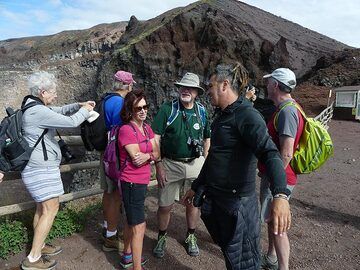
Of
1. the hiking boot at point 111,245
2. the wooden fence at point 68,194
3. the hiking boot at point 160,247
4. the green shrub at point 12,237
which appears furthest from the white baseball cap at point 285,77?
→ the green shrub at point 12,237

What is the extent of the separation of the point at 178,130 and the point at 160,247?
1.34 meters

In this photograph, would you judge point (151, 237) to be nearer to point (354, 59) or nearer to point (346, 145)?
point (346, 145)

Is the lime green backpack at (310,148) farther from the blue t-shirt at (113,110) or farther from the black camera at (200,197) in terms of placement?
the blue t-shirt at (113,110)

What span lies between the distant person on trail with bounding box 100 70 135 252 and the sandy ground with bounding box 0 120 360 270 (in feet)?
0.53

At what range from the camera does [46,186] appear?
3387 mm

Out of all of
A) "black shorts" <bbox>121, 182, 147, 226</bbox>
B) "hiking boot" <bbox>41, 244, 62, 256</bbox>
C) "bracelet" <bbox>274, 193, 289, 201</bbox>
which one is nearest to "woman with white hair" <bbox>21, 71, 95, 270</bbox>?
"hiking boot" <bbox>41, 244, 62, 256</bbox>

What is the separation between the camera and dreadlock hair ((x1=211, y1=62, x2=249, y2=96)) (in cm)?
258

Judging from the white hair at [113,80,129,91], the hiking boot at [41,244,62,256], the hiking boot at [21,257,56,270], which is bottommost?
the hiking boot at [41,244,62,256]

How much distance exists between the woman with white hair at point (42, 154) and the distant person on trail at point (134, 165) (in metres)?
0.54

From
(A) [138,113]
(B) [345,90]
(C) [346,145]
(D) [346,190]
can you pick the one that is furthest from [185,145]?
(B) [345,90]

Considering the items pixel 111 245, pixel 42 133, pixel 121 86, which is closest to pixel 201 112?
pixel 121 86

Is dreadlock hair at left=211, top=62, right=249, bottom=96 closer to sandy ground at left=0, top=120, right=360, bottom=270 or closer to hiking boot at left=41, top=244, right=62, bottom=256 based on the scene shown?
sandy ground at left=0, top=120, right=360, bottom=270

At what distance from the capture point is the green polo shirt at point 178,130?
12.6 feet

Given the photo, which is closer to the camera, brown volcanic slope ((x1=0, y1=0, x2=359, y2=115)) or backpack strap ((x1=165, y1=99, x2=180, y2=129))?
backpack strap ((x1=165, y1=99, x2=180, y2=129))
